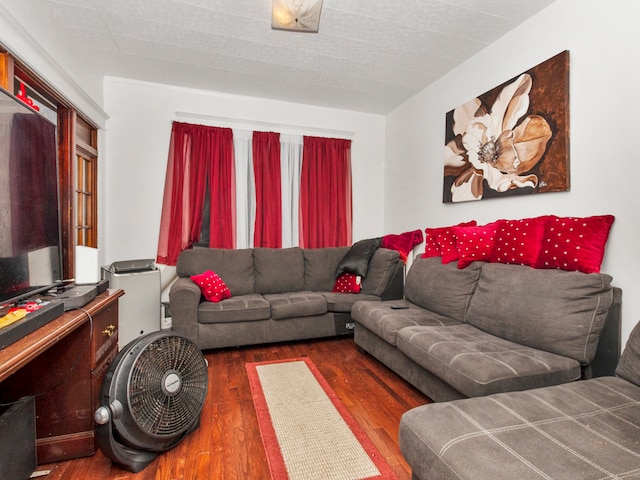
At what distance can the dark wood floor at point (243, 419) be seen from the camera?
150 cm

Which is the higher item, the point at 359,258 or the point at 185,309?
the point at 359,258

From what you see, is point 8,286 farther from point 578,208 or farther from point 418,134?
point 418,134

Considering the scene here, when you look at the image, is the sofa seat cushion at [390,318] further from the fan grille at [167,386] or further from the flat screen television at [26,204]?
the flat screen television at [26,204]

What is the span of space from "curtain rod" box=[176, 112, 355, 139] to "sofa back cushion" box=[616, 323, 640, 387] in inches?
136

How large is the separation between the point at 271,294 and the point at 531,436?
2.76 m

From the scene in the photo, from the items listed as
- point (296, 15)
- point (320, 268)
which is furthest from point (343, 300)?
point (296, 15)

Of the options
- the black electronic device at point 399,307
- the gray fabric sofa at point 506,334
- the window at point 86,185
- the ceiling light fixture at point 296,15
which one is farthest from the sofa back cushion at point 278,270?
the ceiling light fixture at point 296,15

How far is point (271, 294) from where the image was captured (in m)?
3.56

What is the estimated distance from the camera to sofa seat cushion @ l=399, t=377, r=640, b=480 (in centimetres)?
94

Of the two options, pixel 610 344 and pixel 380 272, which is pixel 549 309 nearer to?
pixel 610 344

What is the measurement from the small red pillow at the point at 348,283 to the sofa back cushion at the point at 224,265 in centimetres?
92

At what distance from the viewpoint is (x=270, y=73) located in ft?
10.8

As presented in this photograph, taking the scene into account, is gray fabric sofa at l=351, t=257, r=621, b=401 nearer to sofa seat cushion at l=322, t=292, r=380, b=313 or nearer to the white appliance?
sofa seat cushion at l=322, t=292, r=380, b=313

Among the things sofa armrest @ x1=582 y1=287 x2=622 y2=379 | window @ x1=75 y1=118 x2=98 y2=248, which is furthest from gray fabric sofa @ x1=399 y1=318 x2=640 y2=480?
window @ x1=75 y1=118 x2=98 y2=248
